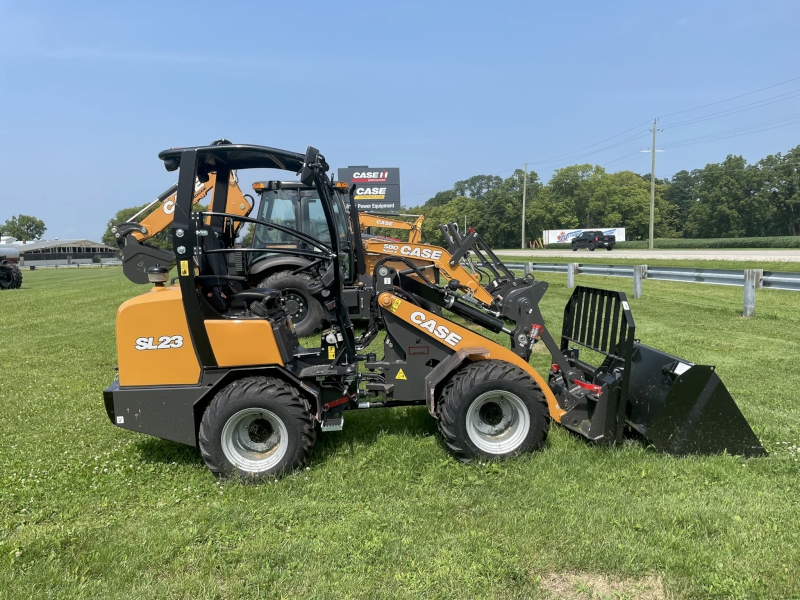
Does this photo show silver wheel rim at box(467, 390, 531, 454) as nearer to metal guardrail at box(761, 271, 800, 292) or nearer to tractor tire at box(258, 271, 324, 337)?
tractor tire at box(258, 271, 324, 337)

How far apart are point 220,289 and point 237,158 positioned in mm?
1092

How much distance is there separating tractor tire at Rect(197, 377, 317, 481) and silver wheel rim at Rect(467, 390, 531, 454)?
1282mm

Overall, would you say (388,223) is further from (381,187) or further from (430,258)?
(381,187)

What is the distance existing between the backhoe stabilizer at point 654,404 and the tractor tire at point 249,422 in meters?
2.15

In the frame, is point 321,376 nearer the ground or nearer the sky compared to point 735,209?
nearer the ground

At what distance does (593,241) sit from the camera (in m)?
50.5

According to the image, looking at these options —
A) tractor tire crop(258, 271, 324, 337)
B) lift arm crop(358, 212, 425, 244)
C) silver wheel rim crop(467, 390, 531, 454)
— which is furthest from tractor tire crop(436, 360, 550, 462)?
lift arm crop(358, 212, 425, 244)

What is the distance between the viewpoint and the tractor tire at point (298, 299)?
883 centimetres

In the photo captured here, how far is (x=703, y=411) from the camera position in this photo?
4.18 meters

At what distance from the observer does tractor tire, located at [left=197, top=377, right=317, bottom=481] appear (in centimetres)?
401

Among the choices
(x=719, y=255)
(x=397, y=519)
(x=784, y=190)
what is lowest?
(x=397, y=519)

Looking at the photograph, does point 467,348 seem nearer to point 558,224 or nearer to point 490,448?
point 490,448

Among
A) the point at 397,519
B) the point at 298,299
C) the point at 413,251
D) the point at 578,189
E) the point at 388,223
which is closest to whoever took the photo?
the point at 397,519

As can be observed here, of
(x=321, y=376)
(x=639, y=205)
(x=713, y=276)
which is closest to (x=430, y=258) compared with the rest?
(x=321, y=376)
